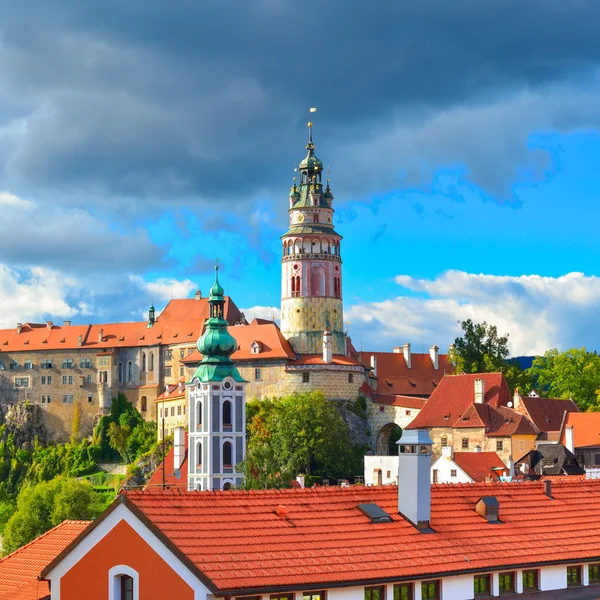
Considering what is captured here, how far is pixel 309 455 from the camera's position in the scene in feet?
331

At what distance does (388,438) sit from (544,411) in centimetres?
1793

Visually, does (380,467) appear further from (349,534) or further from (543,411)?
(349,534)

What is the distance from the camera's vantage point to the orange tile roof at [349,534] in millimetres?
24156

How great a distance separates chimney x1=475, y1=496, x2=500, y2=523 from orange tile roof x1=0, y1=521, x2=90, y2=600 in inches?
334

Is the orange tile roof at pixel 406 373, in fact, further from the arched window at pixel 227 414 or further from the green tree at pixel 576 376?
the arched window at pixel 227 414

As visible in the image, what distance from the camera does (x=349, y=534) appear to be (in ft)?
86.7

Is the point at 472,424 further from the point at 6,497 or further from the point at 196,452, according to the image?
the point at 6,497

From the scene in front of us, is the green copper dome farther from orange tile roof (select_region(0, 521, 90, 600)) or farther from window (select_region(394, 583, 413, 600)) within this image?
window (select_region(394, 583, 413, 600))

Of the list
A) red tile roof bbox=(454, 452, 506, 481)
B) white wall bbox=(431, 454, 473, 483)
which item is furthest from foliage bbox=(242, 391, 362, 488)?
white wall bbox=(431, 454, 473, 483)

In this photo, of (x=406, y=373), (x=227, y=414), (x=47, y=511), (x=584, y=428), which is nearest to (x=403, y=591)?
(x=47, y=511)

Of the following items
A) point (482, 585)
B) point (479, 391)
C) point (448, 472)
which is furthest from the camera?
point (479, 391)

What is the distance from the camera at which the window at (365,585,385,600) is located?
25719mm

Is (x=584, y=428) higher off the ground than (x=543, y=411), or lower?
lower

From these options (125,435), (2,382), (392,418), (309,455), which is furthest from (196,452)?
(2,382)
